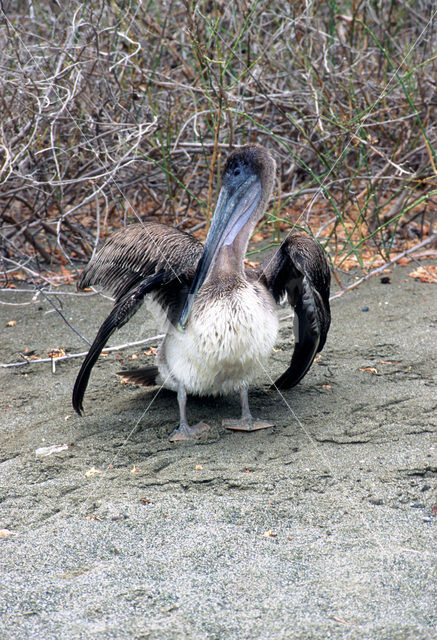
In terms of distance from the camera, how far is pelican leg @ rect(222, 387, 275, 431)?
3.38m

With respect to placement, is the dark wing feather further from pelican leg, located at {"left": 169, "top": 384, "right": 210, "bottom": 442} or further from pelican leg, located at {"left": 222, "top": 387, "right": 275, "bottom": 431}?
pelican leg, located at {"left": 169, "top": 384, "right": 210, "bottom": 442}

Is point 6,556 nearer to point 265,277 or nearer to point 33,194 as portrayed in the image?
point 265,277

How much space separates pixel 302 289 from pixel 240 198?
20.6 inches

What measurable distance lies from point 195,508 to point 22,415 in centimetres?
128

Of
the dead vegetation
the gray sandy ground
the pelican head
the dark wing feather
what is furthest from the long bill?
the dead vegetation

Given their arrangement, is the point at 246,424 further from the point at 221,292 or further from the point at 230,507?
the point at 230,507

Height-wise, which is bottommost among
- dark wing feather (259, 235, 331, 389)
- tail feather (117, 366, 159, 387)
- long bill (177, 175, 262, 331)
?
tail feather (117, 366, 159, 387)

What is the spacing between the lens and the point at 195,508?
2699 millimetres

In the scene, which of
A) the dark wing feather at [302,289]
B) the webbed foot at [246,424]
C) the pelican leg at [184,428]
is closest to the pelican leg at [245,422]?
the webbed foot at [246,424]

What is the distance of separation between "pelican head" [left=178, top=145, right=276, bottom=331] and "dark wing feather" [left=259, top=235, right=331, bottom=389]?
0.64 ft

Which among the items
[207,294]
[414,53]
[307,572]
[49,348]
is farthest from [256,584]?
[414,53]

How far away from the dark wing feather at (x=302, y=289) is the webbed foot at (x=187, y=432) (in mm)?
530

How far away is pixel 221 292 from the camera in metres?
3.31

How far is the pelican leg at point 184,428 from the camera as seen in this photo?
3.33 meters
